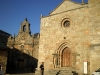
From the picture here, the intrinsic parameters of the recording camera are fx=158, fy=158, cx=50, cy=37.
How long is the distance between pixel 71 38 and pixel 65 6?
4629 mm

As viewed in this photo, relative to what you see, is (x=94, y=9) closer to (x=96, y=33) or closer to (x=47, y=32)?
(x=96, y=33)

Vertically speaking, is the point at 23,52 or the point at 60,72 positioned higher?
the point at 23,52

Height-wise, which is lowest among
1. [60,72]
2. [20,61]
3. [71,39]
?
[60,72]

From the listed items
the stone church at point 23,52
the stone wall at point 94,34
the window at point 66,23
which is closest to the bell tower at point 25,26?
the stone church at point 23,52

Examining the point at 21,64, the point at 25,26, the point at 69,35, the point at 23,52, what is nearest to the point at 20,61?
the point at 21,64

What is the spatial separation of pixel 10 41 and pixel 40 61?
43.2ft

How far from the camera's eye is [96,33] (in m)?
16.5

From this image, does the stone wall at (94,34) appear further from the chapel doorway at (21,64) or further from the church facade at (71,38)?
the chapel doorway at (21,64)

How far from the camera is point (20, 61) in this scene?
3158 cm

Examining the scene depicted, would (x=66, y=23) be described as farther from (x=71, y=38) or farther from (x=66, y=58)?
(x=66, y=58)

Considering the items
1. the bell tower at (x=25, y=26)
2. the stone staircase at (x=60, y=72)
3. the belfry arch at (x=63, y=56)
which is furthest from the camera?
the bell tower at (x=25, y=26)

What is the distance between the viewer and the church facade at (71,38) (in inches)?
661

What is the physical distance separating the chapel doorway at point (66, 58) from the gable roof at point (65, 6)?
5.29 meters

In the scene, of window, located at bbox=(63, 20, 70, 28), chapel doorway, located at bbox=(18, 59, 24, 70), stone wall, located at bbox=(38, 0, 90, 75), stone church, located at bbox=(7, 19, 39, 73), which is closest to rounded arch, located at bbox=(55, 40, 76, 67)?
stone wall, located at bbox=(38, 0, 90, 75)
